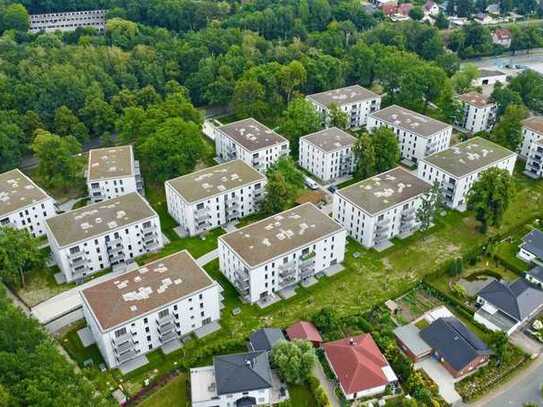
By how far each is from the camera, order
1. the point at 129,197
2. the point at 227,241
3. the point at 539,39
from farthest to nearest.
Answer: the point at 539,39 → the point at 129,197 → the point at 227,241

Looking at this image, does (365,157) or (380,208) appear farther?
(365,157)

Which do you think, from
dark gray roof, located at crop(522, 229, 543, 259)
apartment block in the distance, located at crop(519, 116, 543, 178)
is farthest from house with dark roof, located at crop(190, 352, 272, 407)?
apartment block in the distance, located at crop(519, 116, 543, 178)

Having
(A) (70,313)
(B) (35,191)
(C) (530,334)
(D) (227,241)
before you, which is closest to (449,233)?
(C) (530,334)

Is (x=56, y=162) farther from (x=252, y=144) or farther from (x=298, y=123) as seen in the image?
(x=298, y=123)

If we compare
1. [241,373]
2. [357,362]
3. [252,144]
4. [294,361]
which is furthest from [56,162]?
[357,362]

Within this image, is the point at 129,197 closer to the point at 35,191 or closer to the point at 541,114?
the point at 35,191

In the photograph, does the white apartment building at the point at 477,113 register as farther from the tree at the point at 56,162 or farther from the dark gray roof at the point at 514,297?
the tree at the point at 56,162

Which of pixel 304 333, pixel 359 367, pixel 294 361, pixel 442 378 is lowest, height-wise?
pixel 442 378
